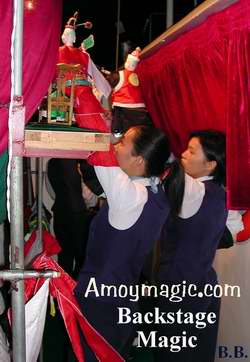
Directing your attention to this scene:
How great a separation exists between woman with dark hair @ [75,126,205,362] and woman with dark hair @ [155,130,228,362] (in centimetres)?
27

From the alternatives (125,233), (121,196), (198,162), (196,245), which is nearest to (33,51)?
(121,196)

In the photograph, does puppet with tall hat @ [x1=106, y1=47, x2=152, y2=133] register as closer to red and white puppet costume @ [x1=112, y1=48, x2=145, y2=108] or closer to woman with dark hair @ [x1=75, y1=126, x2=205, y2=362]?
red and white puppet costume @ [x1=112, y1=48, x2=145, y2=108]

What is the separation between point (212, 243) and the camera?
238 centimetres

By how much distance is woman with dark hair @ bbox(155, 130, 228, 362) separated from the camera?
7.52ft

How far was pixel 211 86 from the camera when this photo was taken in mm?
2297

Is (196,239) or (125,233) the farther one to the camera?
(196,239)

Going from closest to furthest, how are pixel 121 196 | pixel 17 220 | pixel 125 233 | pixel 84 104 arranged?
pixel 17 220
pixel 84 104
pixel 121 196
pixel 125 233

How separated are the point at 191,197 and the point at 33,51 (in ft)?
4.09

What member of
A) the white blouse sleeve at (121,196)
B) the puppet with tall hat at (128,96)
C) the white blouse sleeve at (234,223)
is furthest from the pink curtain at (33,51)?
the puppet with tall hat at (128,96)

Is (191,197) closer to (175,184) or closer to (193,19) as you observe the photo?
(175,184)

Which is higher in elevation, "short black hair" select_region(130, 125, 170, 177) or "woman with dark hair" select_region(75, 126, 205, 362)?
"short black hair" select_region(130, 125, 170, 177)

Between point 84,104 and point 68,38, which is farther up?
point 68,38

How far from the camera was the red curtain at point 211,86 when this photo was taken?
1.79 m

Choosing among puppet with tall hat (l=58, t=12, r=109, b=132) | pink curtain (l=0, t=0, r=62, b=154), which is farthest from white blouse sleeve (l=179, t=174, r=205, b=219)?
pink curtain (l=0, t=0, r=62, b=154)
